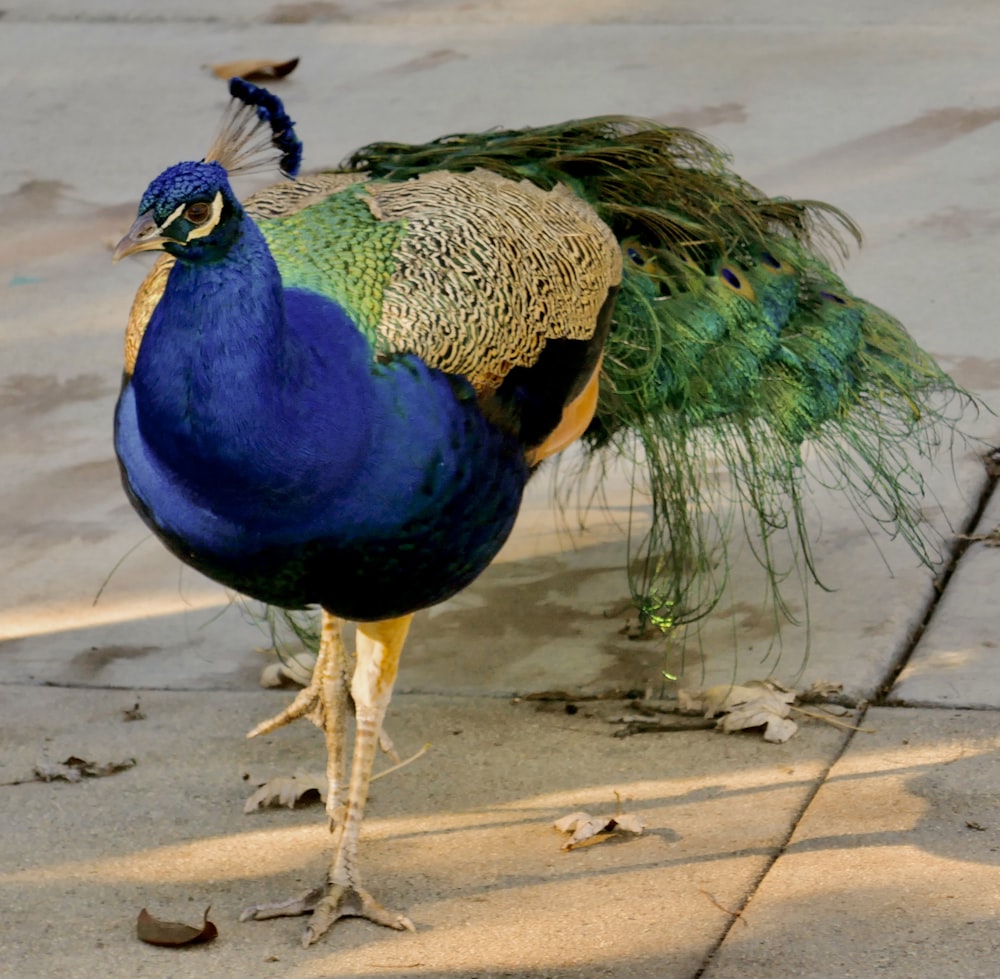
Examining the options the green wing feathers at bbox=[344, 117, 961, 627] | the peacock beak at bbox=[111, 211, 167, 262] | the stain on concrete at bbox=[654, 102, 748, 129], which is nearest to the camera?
the peacock beak at bbox=[111, 211, 167, 262]

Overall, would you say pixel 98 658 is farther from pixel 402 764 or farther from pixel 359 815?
pixel 359 815

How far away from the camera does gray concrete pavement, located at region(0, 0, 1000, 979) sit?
2.81m

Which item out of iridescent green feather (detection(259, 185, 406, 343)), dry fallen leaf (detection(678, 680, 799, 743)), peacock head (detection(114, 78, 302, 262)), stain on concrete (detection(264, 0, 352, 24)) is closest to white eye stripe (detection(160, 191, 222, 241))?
peacock head (detection(114, 78, 302, 262))

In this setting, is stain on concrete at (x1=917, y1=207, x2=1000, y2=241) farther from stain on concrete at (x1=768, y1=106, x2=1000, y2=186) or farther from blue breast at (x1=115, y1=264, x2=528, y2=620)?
blue breast at (x1=115, y1=264, x2=528, y2=620)

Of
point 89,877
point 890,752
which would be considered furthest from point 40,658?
point 890,752

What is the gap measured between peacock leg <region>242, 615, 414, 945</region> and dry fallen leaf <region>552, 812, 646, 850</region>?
14.5 inches

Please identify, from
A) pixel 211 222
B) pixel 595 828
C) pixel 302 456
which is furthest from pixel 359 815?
pixel 211 222

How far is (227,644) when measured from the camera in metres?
3.89

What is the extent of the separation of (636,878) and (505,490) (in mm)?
706

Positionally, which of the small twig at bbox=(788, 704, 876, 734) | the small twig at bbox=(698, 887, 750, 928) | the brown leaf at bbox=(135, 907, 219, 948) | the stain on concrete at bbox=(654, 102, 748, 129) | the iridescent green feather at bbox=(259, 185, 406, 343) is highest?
the iridescent green feather at bbox=(259, 185, 406, 343)

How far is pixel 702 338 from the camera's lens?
3.46 m

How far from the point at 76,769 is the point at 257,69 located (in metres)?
4.10

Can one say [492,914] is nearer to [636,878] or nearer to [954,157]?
[636,878]

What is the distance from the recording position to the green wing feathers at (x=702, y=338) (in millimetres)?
3453
